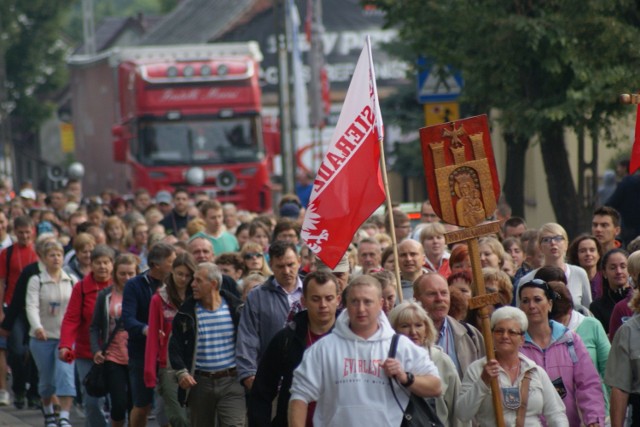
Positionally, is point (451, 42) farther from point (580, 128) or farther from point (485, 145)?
point (485, 145)

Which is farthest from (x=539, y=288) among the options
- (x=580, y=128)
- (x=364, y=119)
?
(x=580, y=128)

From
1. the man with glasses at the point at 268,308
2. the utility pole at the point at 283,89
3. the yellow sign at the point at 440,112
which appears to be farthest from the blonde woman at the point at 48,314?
the utility pole at the point at 283,89

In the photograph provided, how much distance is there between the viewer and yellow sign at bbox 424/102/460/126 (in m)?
17.6

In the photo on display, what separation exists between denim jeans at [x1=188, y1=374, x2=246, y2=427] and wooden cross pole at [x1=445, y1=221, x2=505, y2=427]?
2739 millimetres

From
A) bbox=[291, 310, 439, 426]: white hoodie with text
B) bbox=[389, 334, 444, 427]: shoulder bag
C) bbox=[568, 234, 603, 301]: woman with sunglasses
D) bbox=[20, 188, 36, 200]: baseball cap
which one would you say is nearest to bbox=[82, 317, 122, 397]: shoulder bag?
bbox=[568, 234, 603, 301]: woman with sunglasses

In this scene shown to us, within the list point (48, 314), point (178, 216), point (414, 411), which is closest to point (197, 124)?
point (178, 216)

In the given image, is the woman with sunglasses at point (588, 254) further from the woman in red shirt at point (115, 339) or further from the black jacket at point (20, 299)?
the black jacket at point (20, 299)

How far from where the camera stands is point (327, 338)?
24.6 ft

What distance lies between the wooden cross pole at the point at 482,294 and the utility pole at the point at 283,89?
69.5 feet

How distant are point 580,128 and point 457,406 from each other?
10881mm

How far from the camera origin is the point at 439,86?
1805 centimetres

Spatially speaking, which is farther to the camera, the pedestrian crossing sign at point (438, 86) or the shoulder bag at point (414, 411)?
the pedestrian crossing sign at point (438, 86)

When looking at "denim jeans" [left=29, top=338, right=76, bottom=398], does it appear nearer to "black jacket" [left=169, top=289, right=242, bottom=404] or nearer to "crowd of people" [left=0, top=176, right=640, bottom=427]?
"crowd of people" [left=0, top=176, right=640, bottom=427]

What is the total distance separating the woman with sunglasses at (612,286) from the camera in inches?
405
